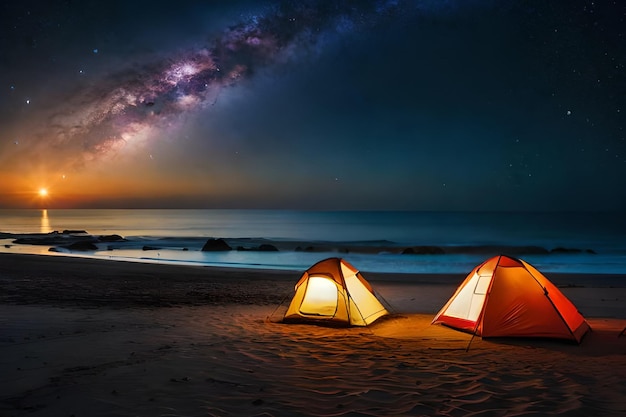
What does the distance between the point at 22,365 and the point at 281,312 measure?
20.3ft

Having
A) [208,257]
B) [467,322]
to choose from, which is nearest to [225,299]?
[467,322]

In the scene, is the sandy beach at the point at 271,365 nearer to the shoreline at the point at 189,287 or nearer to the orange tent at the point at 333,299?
the shoreline at the point at 189,287

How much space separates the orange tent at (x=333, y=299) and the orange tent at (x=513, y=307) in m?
1.92

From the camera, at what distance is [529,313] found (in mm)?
9031

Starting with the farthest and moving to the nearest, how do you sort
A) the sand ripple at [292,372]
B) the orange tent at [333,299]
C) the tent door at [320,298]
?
the tent door at [320,298]
the orange tent at [333,299]
the sand ripple at [292,372]

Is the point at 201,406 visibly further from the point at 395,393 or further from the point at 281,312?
the point at 281,312

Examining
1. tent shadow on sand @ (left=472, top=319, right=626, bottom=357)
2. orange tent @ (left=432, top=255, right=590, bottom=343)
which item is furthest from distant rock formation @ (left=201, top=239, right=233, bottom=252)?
tent shadow on sand @ (left=472, top=319, right=626, bottom=357)

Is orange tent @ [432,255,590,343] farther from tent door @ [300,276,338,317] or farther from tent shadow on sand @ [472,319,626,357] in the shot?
tent door @ [300,276,338,317]

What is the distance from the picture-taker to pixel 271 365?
699 centimetres

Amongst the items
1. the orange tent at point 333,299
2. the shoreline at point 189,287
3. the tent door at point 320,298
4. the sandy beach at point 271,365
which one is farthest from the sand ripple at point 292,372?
the shoreline at point 189,287

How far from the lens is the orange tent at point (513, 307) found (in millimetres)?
8875

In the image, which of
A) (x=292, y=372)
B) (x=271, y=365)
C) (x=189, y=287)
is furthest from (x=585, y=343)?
(x=189, y=287)

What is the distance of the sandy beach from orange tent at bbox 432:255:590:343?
0.74 feet

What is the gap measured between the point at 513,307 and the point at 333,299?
3639mm
